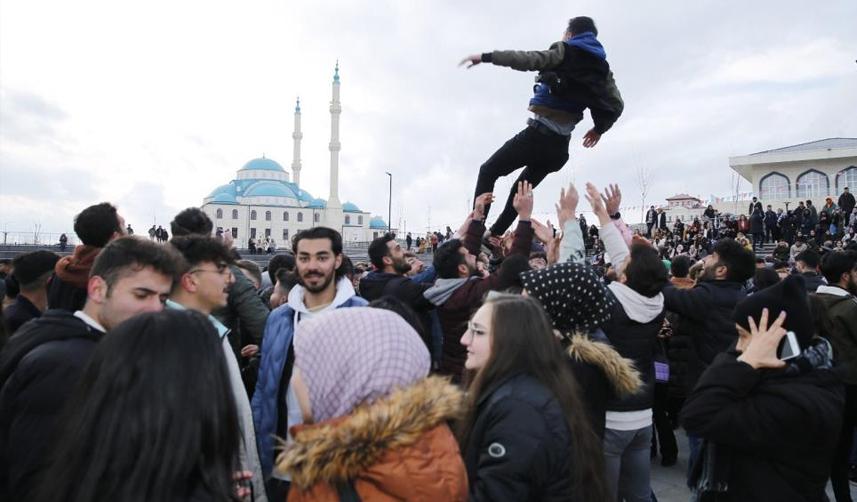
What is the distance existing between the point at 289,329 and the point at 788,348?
2.54 metres

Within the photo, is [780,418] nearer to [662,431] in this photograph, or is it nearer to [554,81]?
[554,81]

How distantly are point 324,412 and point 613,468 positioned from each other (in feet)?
7.97

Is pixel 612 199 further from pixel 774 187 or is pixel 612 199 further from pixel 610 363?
pixel 774 187

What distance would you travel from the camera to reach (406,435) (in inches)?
73.8

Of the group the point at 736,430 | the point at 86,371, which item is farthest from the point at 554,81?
the point at 86,371

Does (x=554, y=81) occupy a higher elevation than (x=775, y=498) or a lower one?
higher

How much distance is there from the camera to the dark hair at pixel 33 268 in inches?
185

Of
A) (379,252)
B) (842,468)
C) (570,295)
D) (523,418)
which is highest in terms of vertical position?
(379,252)

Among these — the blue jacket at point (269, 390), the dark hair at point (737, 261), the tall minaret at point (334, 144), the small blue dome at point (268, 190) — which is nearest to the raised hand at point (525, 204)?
the dark hair at point (737, 261)

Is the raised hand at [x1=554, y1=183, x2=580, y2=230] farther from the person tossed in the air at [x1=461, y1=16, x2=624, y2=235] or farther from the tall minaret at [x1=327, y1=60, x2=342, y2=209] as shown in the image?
the tall minaret at [x1=327, y1=60, x2=342, y2=209]

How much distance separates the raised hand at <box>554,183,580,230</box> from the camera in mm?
4535

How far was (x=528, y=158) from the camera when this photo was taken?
5477 mm

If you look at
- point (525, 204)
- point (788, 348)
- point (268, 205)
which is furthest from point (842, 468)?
point (268, 205)

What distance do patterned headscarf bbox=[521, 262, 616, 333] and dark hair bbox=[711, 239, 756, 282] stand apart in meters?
1.80
